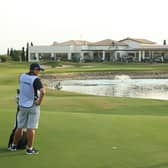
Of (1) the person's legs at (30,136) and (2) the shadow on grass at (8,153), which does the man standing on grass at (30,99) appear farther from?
(2) the shadow on grass at (8,153)

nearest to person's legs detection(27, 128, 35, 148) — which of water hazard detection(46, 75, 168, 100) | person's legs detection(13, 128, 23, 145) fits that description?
person's legs detection(13, 128, 23, 145)

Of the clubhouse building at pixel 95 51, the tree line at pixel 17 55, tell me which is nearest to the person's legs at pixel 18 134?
the tree line at pixel 17 55

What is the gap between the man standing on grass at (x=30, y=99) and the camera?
8609 millimetres

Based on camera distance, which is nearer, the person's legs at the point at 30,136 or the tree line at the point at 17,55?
the person's legs at the point at 30,136

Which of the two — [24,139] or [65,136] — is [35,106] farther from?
[65,136]

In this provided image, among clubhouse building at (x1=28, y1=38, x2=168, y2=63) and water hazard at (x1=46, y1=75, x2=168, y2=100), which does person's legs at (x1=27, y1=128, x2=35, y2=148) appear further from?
clubhouse building at (x1=28, y1=38, x2=168, y2=63)

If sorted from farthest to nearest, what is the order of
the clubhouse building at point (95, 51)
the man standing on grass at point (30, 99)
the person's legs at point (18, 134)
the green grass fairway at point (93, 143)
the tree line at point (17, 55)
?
the clubhouse building at point (95, 51)
the tree line at point (17, 55)
the person's legs at point (18, 134)
the man standing on grass at point (30, 99)
the green grass fairway at point (93, 143)

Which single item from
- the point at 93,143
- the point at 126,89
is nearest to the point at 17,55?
the point at 126,89

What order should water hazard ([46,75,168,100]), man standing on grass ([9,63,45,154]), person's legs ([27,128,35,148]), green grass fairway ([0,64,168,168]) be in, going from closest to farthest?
green grass fairway ([0,64,168,168]) < man standing on grass ([9,63,45,154]) < person's legs ([27,128,35,148]) < water hazard ([46,75,168,100])

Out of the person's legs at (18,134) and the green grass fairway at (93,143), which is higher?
the person's legs at (18,134)

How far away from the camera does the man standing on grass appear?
8.61 metres

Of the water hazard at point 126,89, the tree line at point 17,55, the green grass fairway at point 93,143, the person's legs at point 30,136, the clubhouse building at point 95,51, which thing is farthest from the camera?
the clubhouse building at point 95,51

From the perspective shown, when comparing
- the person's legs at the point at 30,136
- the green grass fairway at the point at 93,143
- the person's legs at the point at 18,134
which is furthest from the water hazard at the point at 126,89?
the person's legs at the point at 30,136

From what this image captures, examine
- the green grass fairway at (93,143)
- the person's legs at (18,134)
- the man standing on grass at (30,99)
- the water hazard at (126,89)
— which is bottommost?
the water hazard at (126,89)
